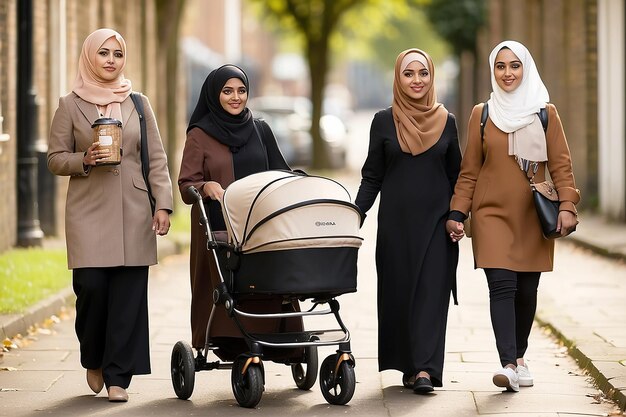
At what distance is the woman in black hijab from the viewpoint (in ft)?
24.8

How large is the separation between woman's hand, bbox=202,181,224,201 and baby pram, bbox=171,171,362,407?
11cm

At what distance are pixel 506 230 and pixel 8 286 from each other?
17.8ft

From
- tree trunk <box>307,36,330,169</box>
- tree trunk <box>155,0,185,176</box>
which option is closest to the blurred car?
tree trunk <box>307,36,330,169</box>

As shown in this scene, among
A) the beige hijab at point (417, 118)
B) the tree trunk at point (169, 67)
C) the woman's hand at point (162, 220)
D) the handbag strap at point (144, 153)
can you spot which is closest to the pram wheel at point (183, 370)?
the woman's hand at point (162, 220)

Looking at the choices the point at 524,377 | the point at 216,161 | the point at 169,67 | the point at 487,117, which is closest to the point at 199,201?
the point at 216,161

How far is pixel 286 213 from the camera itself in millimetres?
7004

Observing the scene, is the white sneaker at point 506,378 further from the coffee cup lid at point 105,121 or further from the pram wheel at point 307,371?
the coffee cup lid at point 105,121

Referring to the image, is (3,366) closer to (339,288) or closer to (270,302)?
(270,302)

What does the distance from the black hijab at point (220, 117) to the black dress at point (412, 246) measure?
0.73 m

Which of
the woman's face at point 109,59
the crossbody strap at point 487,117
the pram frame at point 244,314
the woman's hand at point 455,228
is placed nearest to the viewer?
the pram frame at point 244,314

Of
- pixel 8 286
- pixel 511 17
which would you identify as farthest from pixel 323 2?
pixel 8 286

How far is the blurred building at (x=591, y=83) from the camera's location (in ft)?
66.5

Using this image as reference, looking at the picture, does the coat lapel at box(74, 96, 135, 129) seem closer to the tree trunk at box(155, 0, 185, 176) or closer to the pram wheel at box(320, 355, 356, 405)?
the pram wheel at box(320, 355, 356, 405)

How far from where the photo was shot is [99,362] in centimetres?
768
